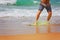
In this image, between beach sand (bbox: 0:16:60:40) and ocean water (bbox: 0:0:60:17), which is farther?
ocean water (bbox: 0:0:60:17)

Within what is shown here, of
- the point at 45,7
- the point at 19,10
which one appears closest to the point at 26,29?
the point at 19,10

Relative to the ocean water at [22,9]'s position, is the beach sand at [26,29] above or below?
below

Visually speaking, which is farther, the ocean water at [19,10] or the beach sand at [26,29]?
the ocean water at [19,10]

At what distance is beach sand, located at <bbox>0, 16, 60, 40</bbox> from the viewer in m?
1.97

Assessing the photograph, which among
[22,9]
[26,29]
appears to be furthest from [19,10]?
[26,29]

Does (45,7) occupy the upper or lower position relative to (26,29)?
upper

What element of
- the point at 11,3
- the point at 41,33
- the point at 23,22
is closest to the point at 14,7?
the point at 11,3

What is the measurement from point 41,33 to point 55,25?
266 mm

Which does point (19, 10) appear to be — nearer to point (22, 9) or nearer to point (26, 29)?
point (22, 9)

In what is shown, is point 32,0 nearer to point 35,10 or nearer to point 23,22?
point 35,10

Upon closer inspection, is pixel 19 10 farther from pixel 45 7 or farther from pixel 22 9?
pixel 45 7

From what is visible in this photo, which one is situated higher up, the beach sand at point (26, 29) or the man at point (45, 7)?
the man at point (45, 7)

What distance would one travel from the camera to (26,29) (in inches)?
84.3

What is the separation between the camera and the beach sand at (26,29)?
1.97m
